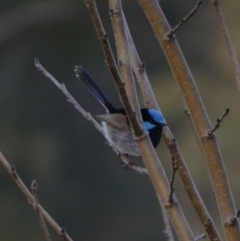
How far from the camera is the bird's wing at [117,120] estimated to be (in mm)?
2355

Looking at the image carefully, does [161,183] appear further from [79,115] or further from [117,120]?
[79,115]

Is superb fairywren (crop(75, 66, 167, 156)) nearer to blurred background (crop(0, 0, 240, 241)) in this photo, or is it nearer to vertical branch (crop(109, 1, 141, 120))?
vertical branch (crop(109, 1, 141, 120))

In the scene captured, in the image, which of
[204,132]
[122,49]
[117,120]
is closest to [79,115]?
[117,120]

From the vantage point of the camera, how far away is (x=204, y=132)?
918 millimetres

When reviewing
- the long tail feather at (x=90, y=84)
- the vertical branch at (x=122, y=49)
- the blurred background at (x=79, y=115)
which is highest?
the vertical branch at (x=122, y=49)

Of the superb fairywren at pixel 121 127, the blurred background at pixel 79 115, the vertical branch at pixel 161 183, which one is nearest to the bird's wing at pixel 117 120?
the superb fairywren at pixel 121 127

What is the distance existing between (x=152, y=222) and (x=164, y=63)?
5.15 ft

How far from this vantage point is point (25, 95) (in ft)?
18.1

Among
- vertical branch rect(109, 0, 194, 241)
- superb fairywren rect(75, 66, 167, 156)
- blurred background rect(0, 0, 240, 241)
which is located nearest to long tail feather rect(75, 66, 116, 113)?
superb fairywren rect(75, 66, 167, 156)

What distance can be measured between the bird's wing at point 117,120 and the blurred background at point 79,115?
2520mm

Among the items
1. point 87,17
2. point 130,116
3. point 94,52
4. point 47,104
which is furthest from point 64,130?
point 130,116

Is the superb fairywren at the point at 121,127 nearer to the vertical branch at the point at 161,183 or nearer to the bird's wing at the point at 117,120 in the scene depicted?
the bird's wing at the point at 117,120

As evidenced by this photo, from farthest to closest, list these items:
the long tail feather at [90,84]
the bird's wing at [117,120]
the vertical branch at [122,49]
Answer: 1. the bird's wing at [117,120]
2. the long tail feather at [90,84]
3. the vertical branch at [122,49]

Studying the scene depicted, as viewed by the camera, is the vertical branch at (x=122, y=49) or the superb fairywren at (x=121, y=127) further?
the superb fairywren at (x=121, y=127)
